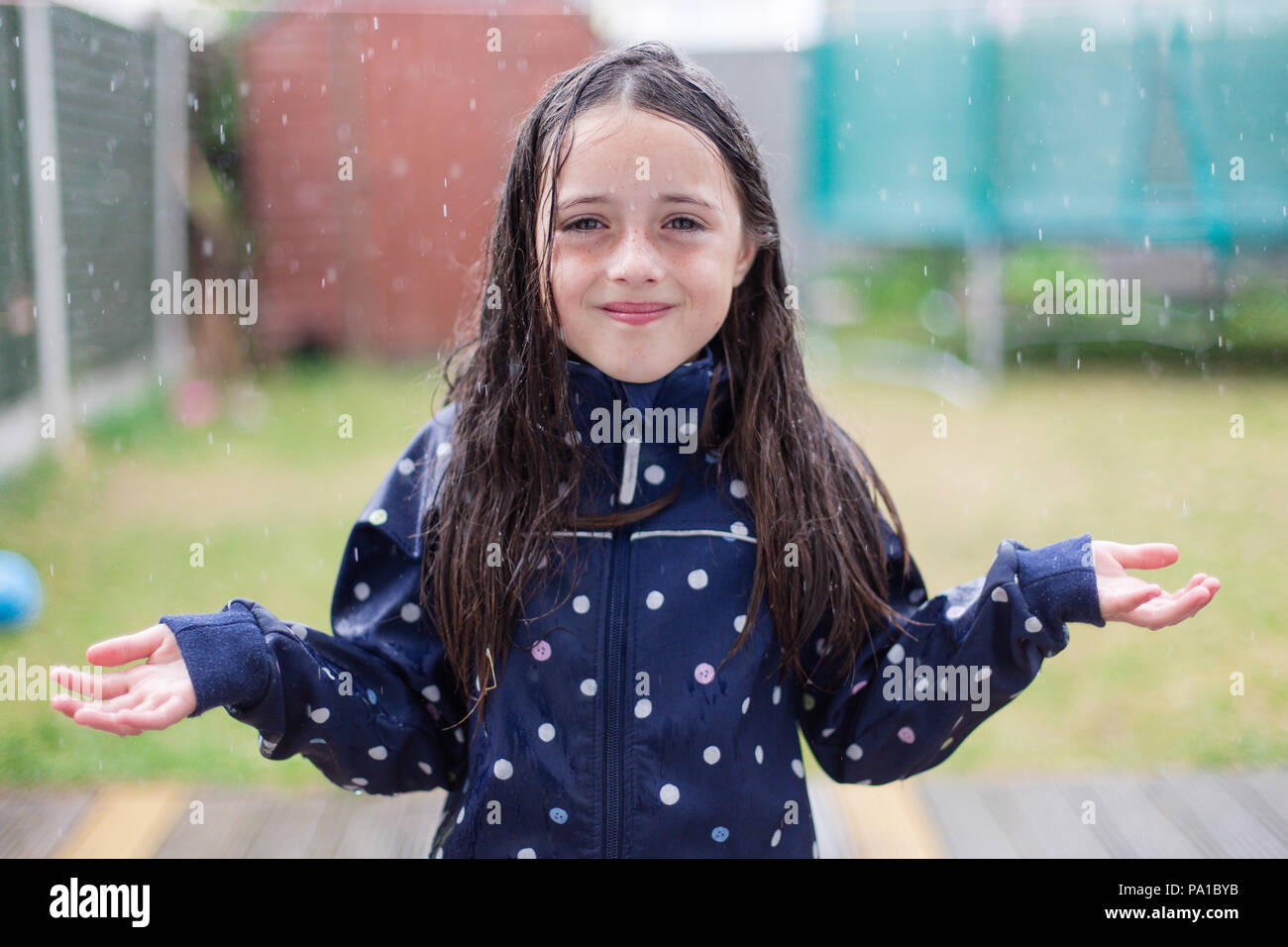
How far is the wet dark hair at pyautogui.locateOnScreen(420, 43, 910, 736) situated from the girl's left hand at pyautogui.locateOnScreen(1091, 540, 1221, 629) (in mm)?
253

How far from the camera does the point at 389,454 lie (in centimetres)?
570

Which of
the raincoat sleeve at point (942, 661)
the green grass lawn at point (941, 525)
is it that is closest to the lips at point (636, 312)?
the raincoat sleeve at point (942, 661)

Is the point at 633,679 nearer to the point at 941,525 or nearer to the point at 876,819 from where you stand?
the point at 876,819

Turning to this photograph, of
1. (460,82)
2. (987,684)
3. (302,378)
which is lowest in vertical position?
(987,684)

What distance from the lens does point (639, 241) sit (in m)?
1.37

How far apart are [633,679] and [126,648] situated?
56 cm

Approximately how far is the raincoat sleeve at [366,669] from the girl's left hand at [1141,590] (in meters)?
0.82

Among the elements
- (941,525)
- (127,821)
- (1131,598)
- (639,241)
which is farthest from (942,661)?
(941,525)

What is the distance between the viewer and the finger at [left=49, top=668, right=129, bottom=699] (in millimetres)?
1209

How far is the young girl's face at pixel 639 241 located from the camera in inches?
53.9

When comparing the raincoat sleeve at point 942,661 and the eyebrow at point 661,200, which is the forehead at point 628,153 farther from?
the raincoat sleeve at point 942,661
